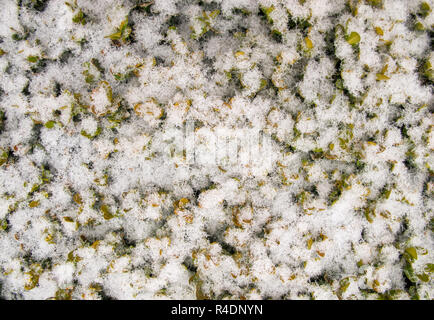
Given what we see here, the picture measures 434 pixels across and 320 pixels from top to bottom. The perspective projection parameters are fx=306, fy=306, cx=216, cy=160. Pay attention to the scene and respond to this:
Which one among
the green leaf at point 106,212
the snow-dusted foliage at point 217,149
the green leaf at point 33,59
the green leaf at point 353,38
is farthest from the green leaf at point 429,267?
the green leaf at point 33,59

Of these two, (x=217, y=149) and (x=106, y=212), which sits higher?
(x=217, y=149)

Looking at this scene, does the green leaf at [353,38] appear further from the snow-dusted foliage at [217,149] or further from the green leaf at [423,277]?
the green leaf at [423,277]

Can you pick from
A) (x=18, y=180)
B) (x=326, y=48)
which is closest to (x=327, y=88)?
(x=326, y=48)

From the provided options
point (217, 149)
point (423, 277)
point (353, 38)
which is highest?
point (353, 38)

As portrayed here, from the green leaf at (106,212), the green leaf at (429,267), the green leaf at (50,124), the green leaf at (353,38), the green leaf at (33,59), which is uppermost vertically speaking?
the green leaf at (33,59)

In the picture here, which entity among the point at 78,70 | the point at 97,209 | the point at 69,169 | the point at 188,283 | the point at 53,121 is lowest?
the point at 188,283

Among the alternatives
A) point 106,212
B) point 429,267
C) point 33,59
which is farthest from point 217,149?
point 429,267

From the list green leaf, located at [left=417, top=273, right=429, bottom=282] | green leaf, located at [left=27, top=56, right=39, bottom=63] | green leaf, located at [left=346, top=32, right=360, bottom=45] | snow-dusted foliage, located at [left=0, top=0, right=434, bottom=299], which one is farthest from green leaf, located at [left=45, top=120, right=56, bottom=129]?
green leaf, located at [left=417, top=273, right=429, bottom=282]

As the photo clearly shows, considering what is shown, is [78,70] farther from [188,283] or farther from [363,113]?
[363,113]

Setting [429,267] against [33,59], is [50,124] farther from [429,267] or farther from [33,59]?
[429,267]
